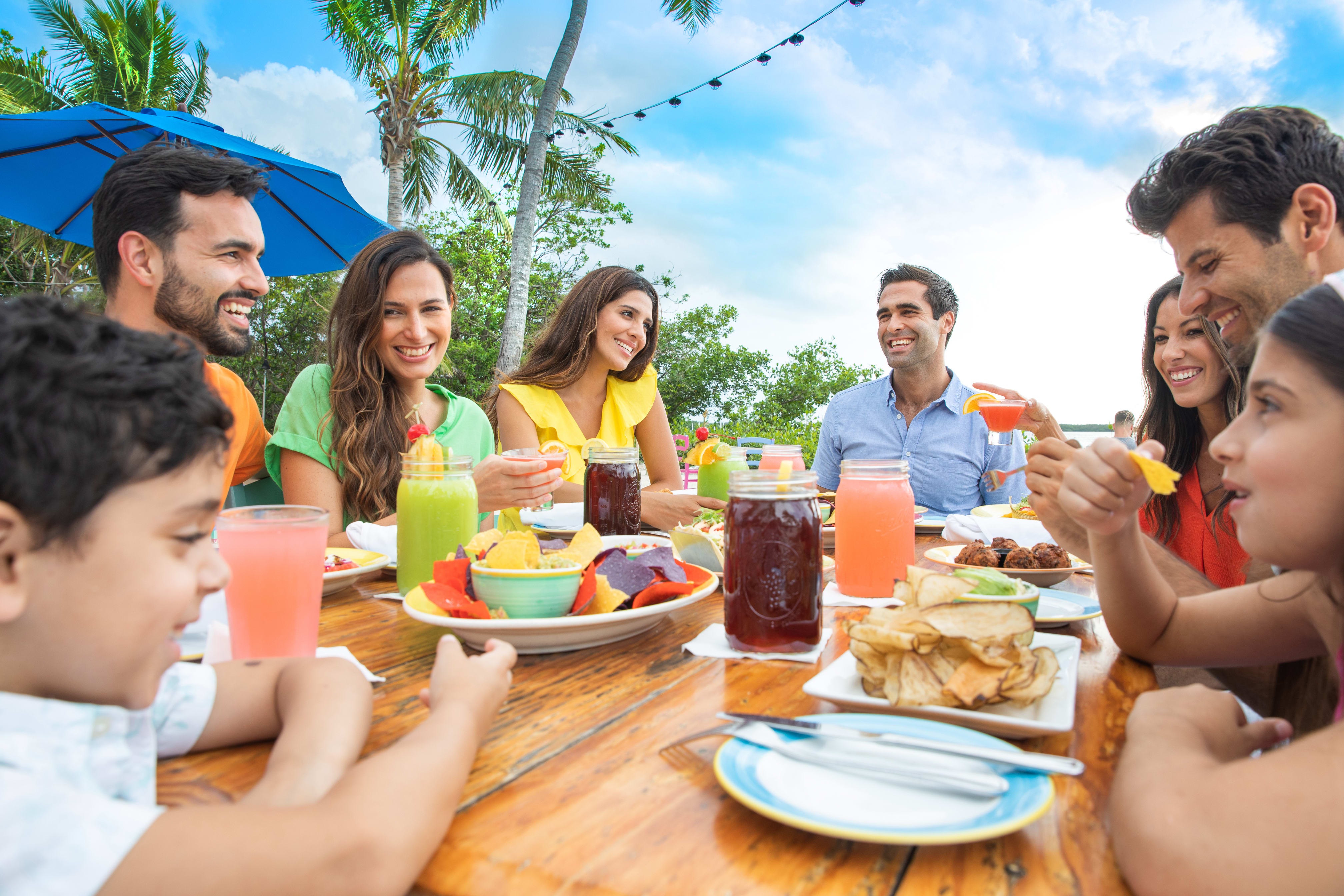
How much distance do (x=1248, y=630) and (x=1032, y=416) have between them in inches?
73.6

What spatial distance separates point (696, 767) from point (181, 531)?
0.63 m

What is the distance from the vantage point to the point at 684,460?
5.16 metres

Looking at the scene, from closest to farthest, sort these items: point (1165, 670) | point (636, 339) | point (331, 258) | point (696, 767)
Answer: point (696, 767) < point (1165, 670) < point (636, 339) < point (331, 258)

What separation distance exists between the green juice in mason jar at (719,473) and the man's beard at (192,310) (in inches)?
74.6

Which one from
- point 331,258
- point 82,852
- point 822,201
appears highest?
point 822,201

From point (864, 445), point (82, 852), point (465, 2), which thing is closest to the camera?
point (82, 852)

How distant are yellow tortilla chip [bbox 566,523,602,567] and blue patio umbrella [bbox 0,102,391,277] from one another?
336 centimetres

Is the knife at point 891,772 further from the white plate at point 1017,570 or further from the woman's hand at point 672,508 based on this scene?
the woman's hand at point 672,508

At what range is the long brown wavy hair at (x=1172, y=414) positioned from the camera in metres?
2.75

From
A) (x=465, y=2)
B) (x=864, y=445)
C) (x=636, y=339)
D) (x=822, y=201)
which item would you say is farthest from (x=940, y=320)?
(x=822, y=201)

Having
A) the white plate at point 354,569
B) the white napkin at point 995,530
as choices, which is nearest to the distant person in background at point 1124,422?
the white napkin at point 995,530

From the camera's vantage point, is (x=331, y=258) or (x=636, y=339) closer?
(x=636, y=339)

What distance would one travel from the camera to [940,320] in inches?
197

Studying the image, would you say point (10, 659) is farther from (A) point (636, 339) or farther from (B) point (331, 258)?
(B) point (331, 258)
